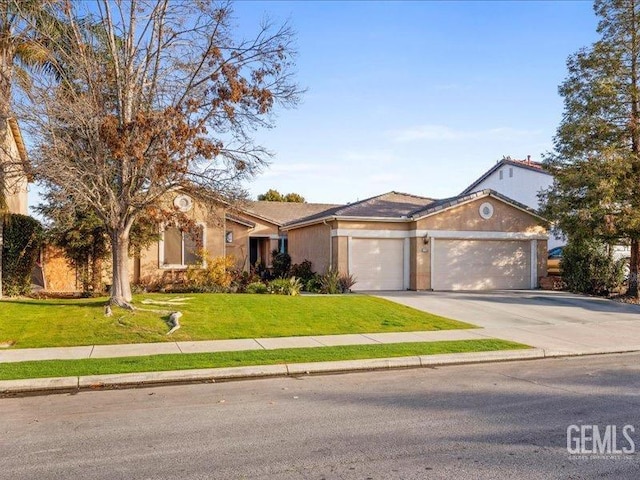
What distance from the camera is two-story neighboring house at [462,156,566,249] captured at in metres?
35.4

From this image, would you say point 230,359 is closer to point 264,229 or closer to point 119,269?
point 119,269

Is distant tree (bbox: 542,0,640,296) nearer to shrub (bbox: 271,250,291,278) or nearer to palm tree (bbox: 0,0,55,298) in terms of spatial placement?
shrub (bbox: 271,250,291,278)

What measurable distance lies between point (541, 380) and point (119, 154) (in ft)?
30.5

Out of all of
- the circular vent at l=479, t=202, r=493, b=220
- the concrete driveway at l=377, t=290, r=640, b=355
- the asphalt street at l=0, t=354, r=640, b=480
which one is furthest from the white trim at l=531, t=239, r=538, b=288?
the asphalt street at l=0, t=354, r=640, b=480

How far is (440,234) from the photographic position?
21.9 metres

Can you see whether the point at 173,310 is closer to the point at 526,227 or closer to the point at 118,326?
the point at 118,326

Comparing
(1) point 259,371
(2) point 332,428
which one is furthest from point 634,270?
(2) point 332,428

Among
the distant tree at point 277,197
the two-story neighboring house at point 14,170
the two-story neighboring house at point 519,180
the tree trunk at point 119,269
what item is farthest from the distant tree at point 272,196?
the tree trunk at point 119,269

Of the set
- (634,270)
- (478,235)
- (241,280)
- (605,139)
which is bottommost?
(241,280)

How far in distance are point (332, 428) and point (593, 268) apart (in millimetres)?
18696

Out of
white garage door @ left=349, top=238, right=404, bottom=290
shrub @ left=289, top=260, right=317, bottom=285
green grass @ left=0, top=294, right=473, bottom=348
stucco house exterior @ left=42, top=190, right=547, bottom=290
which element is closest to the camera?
green grass @ left=0, top=294, right=473, bottom=348

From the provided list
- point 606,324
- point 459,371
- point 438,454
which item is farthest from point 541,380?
point 606,324

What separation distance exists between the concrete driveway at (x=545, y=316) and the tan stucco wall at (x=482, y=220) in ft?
9.39

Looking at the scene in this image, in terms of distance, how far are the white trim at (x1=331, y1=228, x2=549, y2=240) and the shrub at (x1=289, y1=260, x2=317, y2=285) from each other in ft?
7.93
